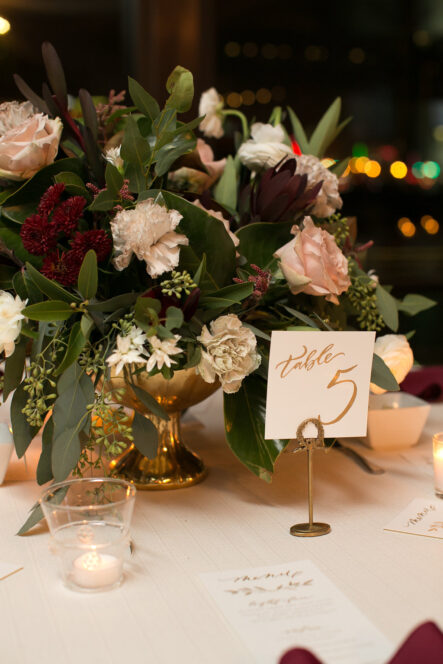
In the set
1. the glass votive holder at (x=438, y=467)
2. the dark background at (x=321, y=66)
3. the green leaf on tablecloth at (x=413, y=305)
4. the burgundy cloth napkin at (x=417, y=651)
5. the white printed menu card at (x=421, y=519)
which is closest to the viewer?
the burgundy cloth napkin at (x=417, y=651)

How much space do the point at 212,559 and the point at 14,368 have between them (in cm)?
34

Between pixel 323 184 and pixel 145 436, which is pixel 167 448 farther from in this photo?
pixel 323 184

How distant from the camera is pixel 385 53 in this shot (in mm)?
3703

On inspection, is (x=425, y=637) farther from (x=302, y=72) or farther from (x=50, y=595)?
(x=302, y=72)

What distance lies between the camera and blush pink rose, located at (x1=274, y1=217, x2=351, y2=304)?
95cm

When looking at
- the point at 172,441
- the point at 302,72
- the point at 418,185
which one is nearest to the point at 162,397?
the point at 172,441

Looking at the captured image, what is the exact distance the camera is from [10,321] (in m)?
0.88

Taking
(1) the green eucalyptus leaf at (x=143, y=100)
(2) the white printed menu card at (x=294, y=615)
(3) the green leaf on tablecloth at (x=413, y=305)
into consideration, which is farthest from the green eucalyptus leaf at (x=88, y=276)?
(3) the green leaf on tablecloth at (x=413, y=305)

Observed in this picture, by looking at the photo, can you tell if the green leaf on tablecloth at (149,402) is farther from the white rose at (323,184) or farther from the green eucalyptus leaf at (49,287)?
the white rose at (323,184)

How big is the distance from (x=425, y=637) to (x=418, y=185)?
348 centimetres

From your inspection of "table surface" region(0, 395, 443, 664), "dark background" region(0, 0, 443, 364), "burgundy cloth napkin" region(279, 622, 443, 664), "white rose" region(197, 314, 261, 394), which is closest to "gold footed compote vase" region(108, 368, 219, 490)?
"table surface" region(0, 395, 443, 664)

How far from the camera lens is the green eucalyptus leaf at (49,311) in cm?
83

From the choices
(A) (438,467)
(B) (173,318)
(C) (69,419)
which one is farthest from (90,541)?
(A) (438,467)

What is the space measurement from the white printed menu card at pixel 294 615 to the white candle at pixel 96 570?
0.31 ft
